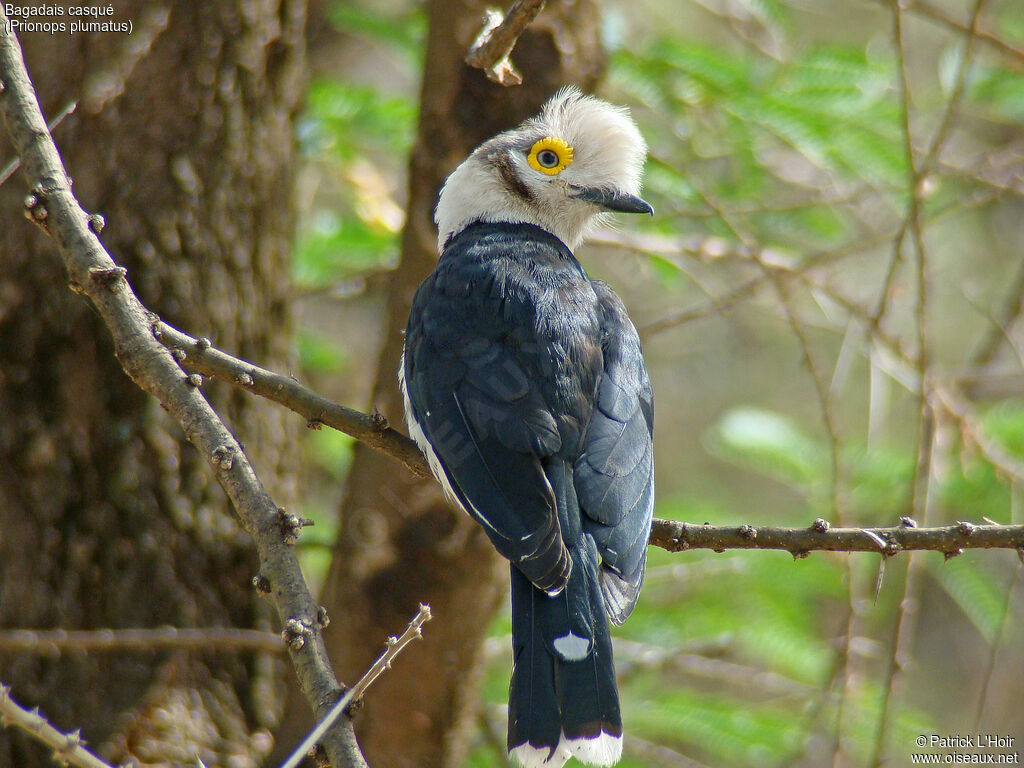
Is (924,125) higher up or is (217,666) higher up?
(924,125)

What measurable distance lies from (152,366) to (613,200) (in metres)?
2.03

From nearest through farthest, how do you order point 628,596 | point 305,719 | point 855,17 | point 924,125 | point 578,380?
point 628,596
point 578,380
point 305,719
point 924,125
point 855,17

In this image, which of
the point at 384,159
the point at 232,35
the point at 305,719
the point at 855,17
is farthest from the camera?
the point at 855,17

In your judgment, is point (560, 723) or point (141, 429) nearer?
point (560, 723)

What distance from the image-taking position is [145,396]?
3.61m

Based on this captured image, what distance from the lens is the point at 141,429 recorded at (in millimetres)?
3605

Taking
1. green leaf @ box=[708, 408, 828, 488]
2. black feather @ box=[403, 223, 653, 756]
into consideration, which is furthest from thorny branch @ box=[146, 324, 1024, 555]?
green leaf @ box=[708, 408, 828, 488]

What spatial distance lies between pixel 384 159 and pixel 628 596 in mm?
6672

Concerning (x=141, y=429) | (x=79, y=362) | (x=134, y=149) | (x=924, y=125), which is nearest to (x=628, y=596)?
(x=141, y=429)

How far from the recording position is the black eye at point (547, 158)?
151 inches

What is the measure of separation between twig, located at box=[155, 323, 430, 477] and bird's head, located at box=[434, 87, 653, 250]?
1475 mm

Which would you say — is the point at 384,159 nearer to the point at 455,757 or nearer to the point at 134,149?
the point at 134,149

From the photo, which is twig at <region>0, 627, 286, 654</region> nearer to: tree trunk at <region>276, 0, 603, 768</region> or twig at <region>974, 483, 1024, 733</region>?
tree trunk at <region>276, 0, 603, 768</region>

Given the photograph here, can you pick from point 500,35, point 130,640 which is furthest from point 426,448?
point 500,35
